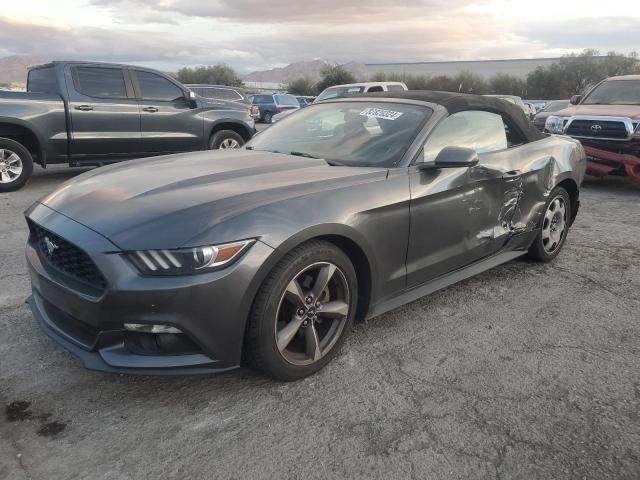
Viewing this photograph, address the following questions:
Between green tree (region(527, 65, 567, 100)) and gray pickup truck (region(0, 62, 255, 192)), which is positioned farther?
green tree (region(527, 65, 567, 100))

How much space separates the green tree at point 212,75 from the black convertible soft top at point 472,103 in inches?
2673

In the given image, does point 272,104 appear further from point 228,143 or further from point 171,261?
point 171,261

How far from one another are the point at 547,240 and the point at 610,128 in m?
4.86

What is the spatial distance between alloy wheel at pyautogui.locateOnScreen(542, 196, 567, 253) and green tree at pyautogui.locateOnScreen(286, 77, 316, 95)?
59.4m

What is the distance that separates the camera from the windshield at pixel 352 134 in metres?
3.43

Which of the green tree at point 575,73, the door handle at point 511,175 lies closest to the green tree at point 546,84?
the green tree at point 575,73

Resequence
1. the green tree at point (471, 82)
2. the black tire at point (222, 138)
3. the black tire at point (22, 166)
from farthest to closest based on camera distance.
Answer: the green tree at point (471, 82) < the black tire at point (222, 138) < the black tire at point (22, 166)

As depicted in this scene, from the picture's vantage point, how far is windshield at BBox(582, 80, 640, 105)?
931cm

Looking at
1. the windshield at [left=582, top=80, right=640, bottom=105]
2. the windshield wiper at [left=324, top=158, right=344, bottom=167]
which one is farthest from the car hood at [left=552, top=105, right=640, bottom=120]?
the windshield wiper at [left=324, top=158, right=344, bottom=167]

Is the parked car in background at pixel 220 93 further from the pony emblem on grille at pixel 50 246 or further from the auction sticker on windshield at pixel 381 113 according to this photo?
the pony emblem on grille at pixel 50 246

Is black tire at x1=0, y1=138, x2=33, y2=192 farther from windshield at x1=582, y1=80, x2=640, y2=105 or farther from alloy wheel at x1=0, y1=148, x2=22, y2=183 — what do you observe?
windshield at x1=582, y1=80, x2=640, y2=105

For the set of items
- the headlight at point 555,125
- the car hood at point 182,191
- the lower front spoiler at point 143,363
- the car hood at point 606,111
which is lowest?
the headlight at point 555,125

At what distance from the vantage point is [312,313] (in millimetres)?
2811

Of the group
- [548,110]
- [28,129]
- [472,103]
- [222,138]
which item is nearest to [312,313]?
[472,103]
